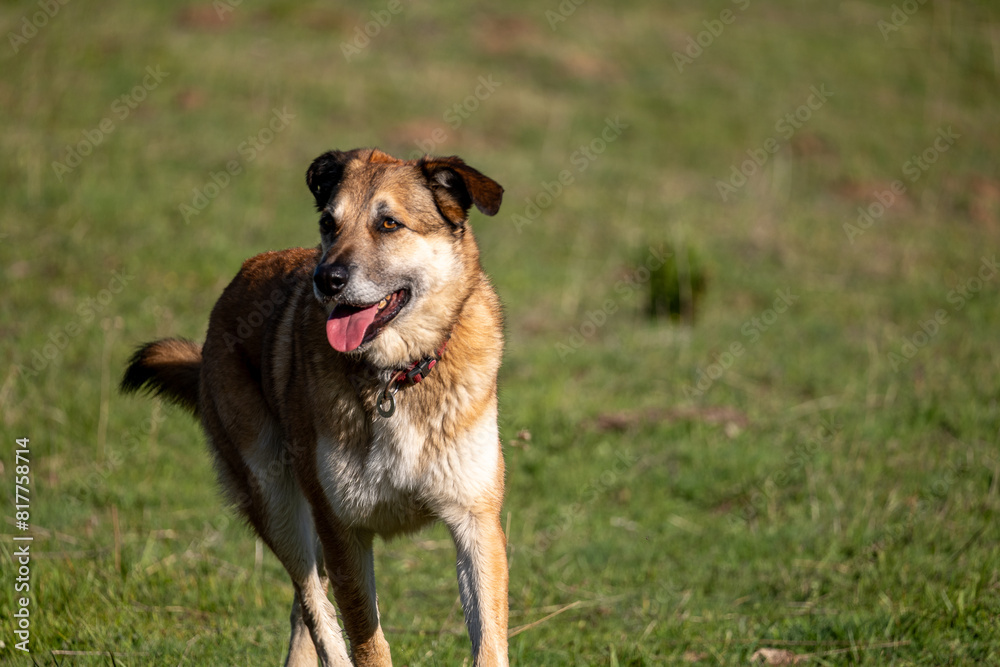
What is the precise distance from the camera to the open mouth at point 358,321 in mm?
3684

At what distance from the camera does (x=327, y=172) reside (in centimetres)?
434

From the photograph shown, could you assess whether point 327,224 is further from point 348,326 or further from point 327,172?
point 348,326

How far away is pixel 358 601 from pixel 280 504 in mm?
761

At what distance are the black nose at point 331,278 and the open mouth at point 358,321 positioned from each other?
14cm

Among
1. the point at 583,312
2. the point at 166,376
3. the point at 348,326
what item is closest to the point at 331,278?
the point at 348,326

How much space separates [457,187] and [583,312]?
22.6 ft

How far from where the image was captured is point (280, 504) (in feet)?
14.5

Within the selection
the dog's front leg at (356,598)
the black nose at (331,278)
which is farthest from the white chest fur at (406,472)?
the black nose at (331,278)

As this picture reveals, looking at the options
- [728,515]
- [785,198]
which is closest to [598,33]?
[785,198]

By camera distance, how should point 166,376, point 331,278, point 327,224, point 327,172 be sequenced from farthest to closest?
point 166,376, point 327,172, point 327,224, point 331,278

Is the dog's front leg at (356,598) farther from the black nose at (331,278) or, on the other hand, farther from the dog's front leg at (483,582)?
the black nose at (331,278)

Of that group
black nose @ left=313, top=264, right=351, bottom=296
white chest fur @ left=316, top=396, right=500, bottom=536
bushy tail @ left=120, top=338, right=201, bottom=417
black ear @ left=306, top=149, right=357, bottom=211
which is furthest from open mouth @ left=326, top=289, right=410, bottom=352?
bushy tail @ left=120, top=338, right=201, bottom=417

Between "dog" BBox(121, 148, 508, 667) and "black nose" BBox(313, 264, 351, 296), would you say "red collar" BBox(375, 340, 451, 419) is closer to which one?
"dog" BBox(121, 148, 508, 667)

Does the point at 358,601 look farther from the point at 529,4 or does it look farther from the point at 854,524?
the point at 529,4
